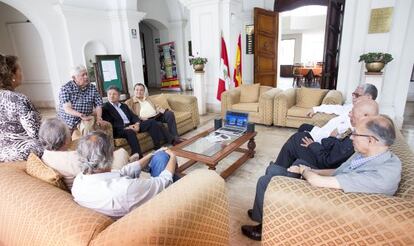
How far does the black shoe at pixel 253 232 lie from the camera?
5.90 feet

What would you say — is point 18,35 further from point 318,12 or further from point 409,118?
point 318,12

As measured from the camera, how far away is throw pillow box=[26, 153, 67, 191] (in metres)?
1.37

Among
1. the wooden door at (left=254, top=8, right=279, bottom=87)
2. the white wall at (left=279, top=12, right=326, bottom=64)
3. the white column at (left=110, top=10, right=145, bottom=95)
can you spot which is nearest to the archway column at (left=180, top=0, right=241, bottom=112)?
the wooden door at (left=254, top=8, right=279, bottom=87)

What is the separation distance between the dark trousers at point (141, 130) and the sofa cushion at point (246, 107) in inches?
64.9

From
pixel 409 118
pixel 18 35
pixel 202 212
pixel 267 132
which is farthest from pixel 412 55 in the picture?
pixel 18 35

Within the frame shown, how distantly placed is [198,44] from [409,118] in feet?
14.5

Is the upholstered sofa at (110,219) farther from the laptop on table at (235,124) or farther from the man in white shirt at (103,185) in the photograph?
the laptop on table at (235,124)

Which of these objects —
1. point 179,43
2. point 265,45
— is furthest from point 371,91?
point 179,43

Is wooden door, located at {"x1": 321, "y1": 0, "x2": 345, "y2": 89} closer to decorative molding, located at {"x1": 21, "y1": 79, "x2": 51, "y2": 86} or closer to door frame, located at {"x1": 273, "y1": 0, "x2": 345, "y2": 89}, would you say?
door frame, located at {"x1": 273, "y1": 0, "x2": 345, "y2": 89}

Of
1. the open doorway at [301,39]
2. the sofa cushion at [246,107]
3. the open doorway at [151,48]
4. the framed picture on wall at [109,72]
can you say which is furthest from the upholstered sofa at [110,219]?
the open doorway at [301,39]

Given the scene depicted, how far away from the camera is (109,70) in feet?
19.4

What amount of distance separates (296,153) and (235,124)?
3.43 feet

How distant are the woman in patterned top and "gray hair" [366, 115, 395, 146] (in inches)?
83.3

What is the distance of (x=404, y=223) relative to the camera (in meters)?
0.98
